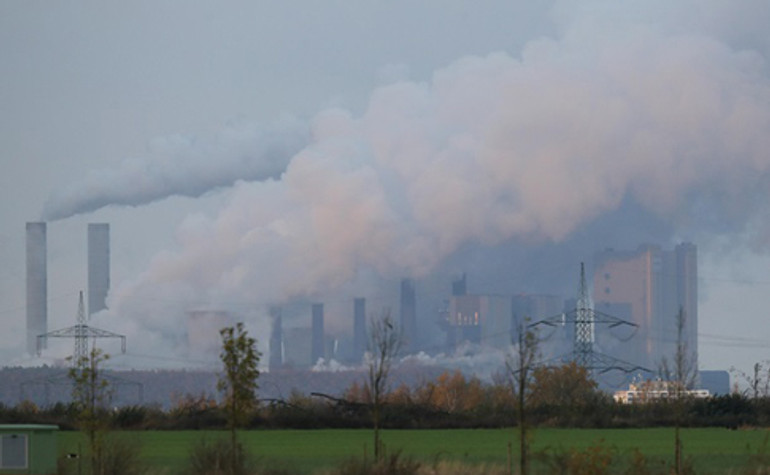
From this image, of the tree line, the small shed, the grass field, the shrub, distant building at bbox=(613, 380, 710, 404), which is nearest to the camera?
the shrub

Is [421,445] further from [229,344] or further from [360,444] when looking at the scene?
[229,344]

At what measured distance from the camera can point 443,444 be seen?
168 feet

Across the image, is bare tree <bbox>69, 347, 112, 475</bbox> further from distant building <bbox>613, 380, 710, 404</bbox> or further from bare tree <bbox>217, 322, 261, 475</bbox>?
distant building <bbox>613, 380, 710, 404</bbox>

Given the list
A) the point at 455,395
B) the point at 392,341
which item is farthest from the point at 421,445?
the point at 455,395

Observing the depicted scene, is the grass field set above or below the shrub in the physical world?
below

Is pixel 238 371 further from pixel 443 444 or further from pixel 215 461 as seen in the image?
pixel 443 444

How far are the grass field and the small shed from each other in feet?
9.36

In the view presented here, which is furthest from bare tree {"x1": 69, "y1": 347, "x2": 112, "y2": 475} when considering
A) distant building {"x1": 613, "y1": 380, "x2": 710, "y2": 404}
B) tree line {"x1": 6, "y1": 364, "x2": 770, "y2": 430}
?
tree line {"x1": 6, "y1": 364, "x2": 770, "y2": 430}

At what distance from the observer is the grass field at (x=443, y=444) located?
134 feet

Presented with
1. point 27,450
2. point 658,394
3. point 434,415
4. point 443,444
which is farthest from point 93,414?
point 658,394

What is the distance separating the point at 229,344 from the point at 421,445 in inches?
661

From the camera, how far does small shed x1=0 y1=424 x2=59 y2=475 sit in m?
35.3

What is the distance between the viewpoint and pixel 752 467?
32281 millimetres

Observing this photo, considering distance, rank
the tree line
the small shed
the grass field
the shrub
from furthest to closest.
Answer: the tree line < the grass field < the small shed < the shrub
